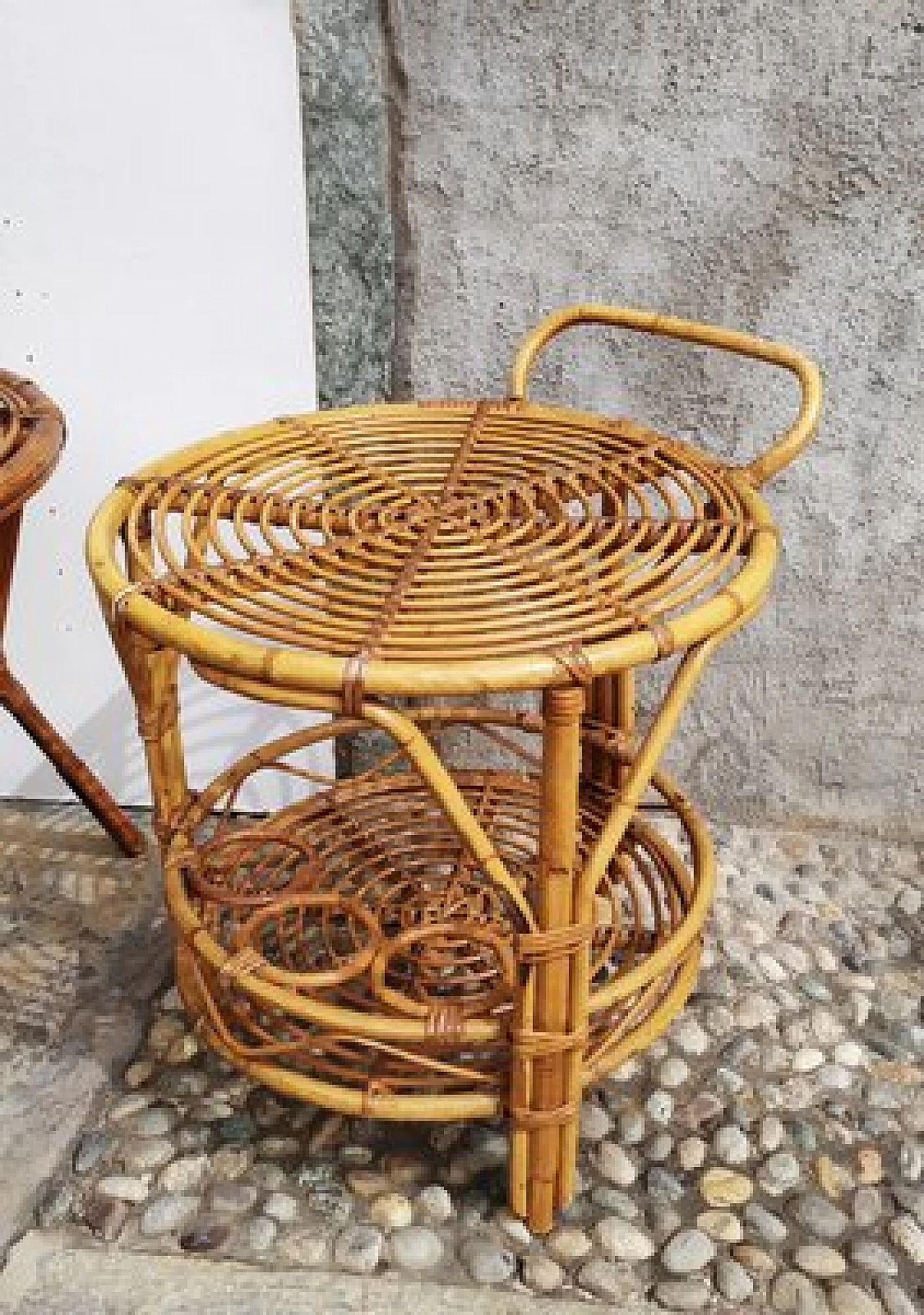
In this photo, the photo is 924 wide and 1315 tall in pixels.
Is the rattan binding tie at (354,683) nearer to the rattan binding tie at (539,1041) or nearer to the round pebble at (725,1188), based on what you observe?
the rattan binding tie at (539,1041)

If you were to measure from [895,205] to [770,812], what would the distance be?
983 mm

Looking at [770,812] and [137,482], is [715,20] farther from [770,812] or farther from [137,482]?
[770,812]

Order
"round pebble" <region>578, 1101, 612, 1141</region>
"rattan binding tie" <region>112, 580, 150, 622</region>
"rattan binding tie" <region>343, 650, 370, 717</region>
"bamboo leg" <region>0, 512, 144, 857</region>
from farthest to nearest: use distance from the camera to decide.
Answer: "bamboo leg" <region>0, 512, 144, 857</region>, "round pebble" <region>578, 1101, 612, 1141</region>, "rattan binding tie" <region>112, 580, 150, 622</region>, "rattan binding tie" <region>343, 650, 370, 717</region>

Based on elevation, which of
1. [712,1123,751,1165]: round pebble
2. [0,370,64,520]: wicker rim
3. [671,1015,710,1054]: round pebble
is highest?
[0,370,64,520]: wicker rim

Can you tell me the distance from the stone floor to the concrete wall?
585 millimetres

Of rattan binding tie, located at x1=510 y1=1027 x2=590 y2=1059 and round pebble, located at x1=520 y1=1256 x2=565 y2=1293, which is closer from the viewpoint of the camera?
rattan binding tie, located at x1=510 y1=1027 x2=590 y2=1059

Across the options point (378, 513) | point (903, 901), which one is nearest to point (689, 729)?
point (903, 901)

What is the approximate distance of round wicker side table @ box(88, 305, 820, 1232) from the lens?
1.00 m

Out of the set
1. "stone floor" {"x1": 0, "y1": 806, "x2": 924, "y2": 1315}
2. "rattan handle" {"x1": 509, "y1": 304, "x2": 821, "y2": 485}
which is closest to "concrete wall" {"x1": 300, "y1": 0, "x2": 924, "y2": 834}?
"rattan handle" {"x1": 509, "y1": 304, "x2": 821, "y2": 485}

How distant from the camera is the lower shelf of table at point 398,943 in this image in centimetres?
120

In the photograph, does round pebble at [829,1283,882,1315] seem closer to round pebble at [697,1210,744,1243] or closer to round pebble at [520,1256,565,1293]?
round pebble at [697,1210,744,1243]

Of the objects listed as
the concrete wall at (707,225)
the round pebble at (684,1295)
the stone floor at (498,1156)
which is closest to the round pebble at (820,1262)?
the stone floor at (498,1156)

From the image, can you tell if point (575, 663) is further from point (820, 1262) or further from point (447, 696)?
point (820, 1262)

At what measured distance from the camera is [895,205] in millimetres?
1573
